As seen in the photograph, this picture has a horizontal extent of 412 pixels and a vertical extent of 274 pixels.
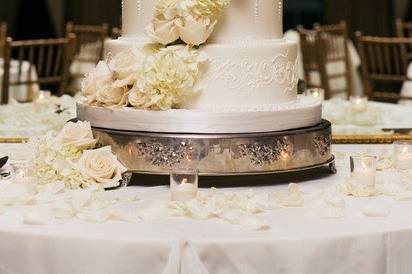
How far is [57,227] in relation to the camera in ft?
8.70

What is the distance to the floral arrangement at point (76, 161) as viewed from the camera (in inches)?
123

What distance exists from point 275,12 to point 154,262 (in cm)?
119

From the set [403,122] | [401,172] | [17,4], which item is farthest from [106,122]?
[17,4]

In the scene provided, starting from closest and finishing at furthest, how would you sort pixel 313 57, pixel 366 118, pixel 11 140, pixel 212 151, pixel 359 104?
pixel 212 151 < pixel 11 140 < pixel 366 118 < pixel 359 104 < pixel 313 57

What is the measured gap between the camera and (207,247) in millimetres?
2494

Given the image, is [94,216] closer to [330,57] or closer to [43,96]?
[43,96]

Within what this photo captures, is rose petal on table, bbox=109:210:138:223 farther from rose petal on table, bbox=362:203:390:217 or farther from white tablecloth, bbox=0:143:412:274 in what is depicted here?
rose petal on table, bbox=362:203:390:217

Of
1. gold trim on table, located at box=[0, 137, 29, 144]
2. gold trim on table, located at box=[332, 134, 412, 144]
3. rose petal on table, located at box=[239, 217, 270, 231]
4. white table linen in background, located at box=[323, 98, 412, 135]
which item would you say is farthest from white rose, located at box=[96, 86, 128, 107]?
white table linen in background, located at box=[323, 98, 412, 135]

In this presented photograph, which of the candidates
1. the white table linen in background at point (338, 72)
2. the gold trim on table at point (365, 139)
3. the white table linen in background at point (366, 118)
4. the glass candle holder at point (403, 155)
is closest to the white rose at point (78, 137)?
the glass candle holder at point (403, 155)

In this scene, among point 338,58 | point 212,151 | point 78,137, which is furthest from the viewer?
point 338,58

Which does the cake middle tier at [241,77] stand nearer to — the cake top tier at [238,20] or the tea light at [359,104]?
the cake top tier at [238,20]

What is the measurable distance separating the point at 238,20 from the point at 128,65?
1.31 feet

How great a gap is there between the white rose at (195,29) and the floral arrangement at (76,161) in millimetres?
437

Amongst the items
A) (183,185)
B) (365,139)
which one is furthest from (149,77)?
(365,139)
